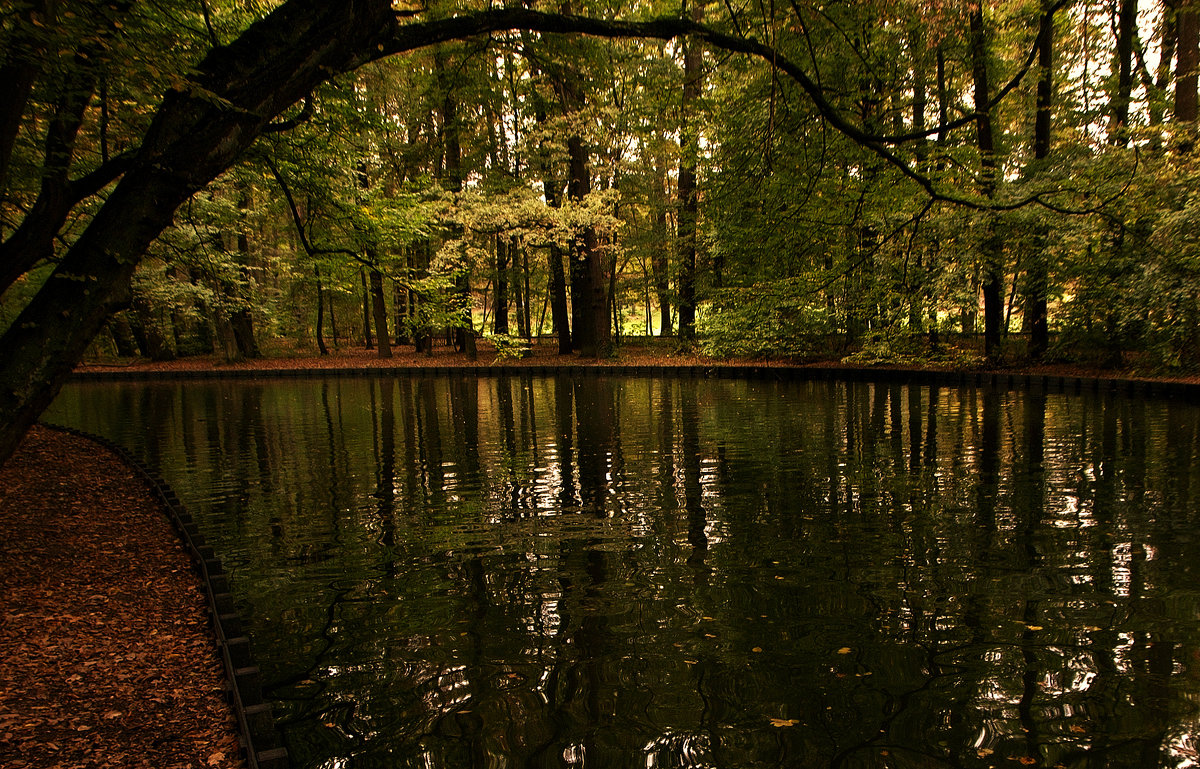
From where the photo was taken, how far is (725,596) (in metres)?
5.32

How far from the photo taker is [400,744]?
3.53 metres

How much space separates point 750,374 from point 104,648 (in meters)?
21.6

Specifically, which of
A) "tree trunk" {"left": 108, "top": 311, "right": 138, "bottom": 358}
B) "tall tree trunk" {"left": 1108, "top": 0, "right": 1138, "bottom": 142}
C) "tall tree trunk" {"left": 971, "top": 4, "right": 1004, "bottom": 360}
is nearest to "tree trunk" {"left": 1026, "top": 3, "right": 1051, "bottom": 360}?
"tall tree trunk" {"left": 1108, "top": 0, "right": 1138, "bottom": 142}

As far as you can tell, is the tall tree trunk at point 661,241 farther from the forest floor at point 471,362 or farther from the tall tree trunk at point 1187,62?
the tall tree trunk at point 1187,62

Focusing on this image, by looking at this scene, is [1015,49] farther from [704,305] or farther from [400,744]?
[400,744]

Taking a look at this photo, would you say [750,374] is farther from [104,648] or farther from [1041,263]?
[104,648]

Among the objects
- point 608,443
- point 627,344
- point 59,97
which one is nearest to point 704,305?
point 627,344

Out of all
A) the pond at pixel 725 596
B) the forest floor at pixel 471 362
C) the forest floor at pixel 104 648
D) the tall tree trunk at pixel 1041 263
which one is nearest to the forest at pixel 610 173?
the tall tree trunk at pixel 1041 263

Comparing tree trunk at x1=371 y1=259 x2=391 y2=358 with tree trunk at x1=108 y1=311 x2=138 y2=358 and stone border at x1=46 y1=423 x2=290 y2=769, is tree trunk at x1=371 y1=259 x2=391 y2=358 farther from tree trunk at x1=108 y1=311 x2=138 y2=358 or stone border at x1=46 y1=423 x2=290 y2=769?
stone border at x1=46 y1=423 x2=290 y2=769

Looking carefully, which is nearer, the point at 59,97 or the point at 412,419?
the point at 59,97

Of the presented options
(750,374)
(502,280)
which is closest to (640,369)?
(750,374)

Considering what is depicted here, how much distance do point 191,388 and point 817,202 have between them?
71.7ft

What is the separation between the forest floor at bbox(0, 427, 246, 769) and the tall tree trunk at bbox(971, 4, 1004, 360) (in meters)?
17.7

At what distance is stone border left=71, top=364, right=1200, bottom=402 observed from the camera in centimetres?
1675
